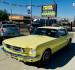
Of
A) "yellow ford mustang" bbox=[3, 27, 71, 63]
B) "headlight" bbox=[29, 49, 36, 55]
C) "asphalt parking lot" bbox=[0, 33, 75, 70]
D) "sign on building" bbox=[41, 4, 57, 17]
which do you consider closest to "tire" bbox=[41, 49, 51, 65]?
"yellow ford mustang" bbox=[3, 27, 71, 63]

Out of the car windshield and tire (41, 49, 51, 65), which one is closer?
tire (41, 49, 51, 65)

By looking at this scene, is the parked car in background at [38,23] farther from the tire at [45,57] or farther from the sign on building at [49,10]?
the tire at [45,57]

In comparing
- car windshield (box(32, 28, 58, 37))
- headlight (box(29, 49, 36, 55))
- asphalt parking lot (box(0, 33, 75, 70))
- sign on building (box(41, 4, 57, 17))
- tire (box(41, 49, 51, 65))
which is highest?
sign on building (box(41, 4, 57, 17))

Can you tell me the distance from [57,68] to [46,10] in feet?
93.5

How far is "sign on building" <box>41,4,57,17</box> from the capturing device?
110 feet

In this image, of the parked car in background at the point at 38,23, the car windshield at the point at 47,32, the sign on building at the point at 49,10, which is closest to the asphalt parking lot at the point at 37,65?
the car windshield at the point at 47,32

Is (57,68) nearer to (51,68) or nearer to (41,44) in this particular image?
(51,68)

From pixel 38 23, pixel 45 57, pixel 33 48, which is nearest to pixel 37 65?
pixel 45 57

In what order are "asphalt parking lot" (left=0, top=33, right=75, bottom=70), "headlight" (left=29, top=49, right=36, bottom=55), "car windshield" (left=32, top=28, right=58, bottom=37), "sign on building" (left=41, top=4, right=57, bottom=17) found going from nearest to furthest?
1. "headlight" (left=29, top=49, right=36, bottom=55)
2. "asphalt parking lot" (left=0, top=33, right=75, bottom=70)
3. "car windshield" (left=32, top=28, right=58, bottom=37)
4. "sign on building" (left=41, top=4, right=57, bottom=17)

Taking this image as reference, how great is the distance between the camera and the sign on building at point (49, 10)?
110 feet

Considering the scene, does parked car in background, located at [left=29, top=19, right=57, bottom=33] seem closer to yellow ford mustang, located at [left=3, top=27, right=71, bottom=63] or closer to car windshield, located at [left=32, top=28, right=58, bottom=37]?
car windshield, located at [left=32, top=28, right=58, bottom=37]

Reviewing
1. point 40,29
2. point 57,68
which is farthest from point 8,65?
point 40,29

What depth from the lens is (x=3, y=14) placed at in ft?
227

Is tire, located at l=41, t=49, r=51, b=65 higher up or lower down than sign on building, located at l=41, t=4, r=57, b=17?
lower down
